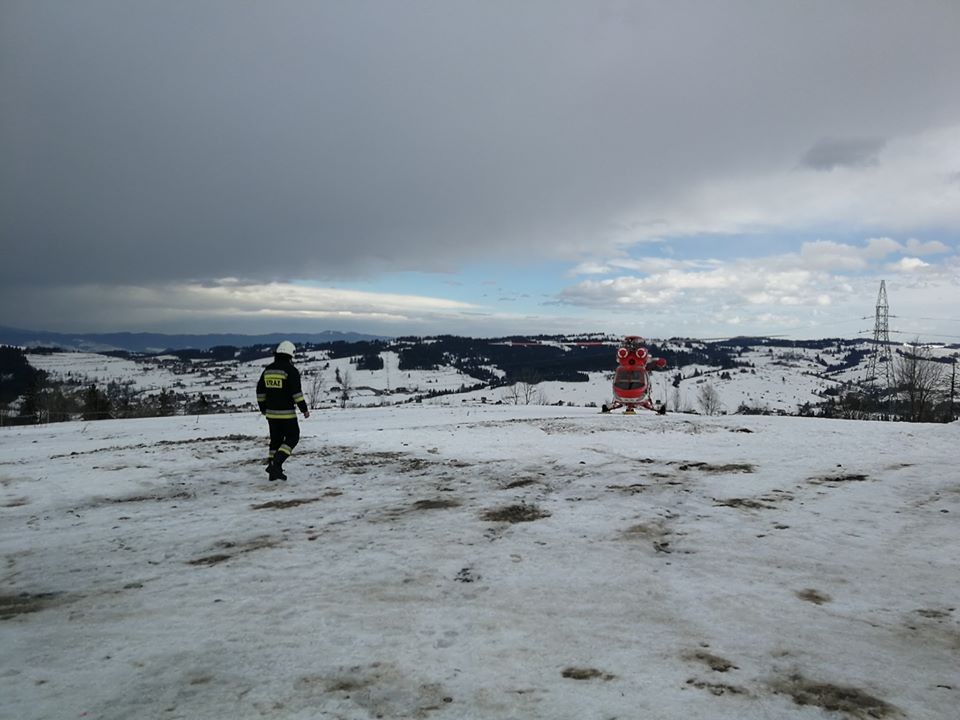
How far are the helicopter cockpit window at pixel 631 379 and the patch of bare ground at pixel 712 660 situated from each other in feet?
70.5

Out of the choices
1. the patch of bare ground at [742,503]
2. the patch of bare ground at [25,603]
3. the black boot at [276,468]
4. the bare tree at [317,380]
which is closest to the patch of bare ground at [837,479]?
the patch of bare ground at [742,503]

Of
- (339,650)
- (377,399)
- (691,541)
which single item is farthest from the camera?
(377,399)

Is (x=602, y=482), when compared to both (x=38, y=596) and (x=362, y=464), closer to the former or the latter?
(x=362, y=464)

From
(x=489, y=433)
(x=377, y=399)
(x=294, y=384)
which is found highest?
(x=294, y=384)

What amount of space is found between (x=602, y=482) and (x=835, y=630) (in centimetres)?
496

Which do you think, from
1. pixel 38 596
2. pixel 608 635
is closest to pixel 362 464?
pixel 38 596

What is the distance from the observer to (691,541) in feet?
20.5

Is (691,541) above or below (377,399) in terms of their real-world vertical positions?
above

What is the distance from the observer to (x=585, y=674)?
11.7 ft

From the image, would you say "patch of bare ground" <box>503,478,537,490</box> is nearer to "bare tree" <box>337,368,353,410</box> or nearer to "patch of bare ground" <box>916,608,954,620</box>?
"patch of bare ground" <box>916,608,954,620</box>

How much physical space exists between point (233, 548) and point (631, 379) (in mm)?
21048

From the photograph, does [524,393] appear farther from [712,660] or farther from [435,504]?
[712,660]

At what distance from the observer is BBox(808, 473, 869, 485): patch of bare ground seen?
8.99m

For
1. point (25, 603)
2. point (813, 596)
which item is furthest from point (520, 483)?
point (25, 603)
